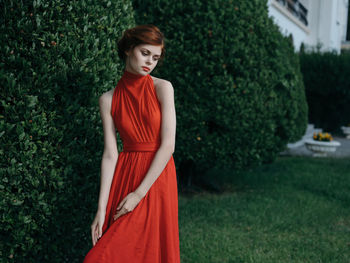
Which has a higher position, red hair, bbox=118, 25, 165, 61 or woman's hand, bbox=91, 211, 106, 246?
red hair, bbox=118, 25, 165, 61

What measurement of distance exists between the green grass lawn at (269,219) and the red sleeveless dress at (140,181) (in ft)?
6.19

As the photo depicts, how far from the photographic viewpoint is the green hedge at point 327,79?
635 inches

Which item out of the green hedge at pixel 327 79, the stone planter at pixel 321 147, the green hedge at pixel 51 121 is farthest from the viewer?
the green hedge at pixel 327 79

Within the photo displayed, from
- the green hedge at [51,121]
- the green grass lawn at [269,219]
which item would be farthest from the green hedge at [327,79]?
the green hedge at [51,121]

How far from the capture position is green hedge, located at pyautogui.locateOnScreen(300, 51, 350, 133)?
16125 mm

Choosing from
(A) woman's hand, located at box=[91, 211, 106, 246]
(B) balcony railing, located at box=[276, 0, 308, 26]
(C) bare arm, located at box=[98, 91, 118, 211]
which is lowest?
(A) woman's hand, located at box=[91, 211, 106, 246]

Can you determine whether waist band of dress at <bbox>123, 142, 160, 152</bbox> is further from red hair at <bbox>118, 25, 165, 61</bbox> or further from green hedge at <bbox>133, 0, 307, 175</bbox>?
green hedge at <bbox>133, 0, 307, 175</bbox>

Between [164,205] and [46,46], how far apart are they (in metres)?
1.40

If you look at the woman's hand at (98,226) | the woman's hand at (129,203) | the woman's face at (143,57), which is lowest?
the woman's hand at (98,226)

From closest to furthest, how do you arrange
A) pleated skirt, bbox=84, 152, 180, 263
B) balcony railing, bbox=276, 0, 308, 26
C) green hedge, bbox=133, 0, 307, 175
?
pleated skirt, bbox=84, 152, 180, 263 → green hedge, bbox=133, 0, 307, 175 → balcony railing, bbox=276, 0, 308, 26

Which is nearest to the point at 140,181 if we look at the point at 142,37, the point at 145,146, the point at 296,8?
the point at 145,146

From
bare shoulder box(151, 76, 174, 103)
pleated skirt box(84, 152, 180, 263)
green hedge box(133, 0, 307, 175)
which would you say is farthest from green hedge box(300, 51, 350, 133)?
pleated skirt box(84, 152, 180, 263)

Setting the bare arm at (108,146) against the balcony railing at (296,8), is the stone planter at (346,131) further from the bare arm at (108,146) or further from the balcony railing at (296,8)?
the bare arm at (108,146)

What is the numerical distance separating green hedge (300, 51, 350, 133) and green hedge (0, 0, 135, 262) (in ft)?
49.3
